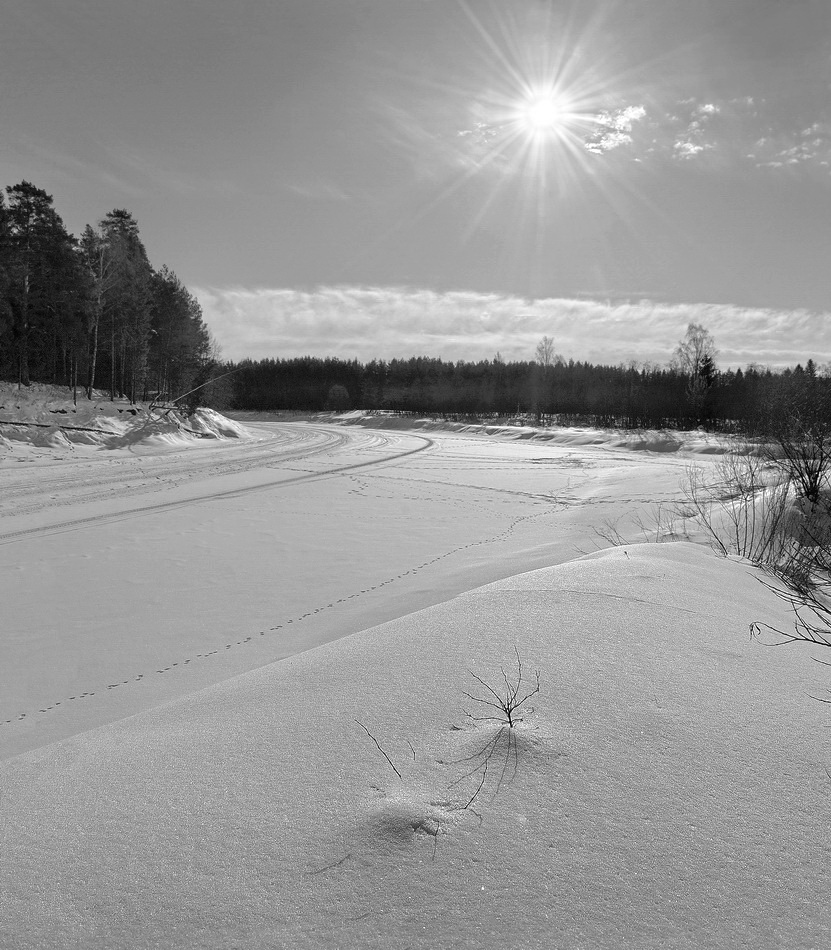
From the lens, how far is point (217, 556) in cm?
643

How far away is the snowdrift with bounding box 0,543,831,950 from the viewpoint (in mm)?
1305

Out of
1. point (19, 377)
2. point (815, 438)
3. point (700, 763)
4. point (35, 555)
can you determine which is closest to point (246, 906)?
point (700, 763)

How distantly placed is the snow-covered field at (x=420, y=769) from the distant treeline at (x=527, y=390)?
79.8 feet

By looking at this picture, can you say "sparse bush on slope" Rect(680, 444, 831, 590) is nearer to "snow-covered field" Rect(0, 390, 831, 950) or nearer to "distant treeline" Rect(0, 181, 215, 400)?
"snow-covered field" Rect(0, 390, 831, 950)

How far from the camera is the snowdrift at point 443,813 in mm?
1305

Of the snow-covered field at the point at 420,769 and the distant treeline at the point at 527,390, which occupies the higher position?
the distant treeline at the point at 527,390

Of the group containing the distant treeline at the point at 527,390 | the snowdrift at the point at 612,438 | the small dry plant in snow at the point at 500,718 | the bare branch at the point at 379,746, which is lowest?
the bare branch at the point at 379,746

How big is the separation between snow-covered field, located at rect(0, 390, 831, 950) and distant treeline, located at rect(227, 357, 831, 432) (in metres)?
24.3

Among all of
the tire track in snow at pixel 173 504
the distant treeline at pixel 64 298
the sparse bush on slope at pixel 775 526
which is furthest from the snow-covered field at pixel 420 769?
the distant treeline at pixel 64 298

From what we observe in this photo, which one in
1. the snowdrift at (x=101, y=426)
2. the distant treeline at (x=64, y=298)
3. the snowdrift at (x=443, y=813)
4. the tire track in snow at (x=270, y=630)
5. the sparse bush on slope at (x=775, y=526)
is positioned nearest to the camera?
the snowdrift at (x=443, y=813)

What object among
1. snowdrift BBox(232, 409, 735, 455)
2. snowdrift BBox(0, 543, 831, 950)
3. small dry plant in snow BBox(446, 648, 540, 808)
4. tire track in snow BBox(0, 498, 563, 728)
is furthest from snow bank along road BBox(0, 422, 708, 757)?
snowdrift BBox(232, 409, 735, 455)

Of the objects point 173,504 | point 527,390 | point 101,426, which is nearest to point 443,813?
point 173,504

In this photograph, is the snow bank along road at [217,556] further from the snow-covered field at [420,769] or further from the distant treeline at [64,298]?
the distant treeline at [64,298]

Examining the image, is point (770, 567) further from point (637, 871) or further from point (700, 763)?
point (637, 871)
